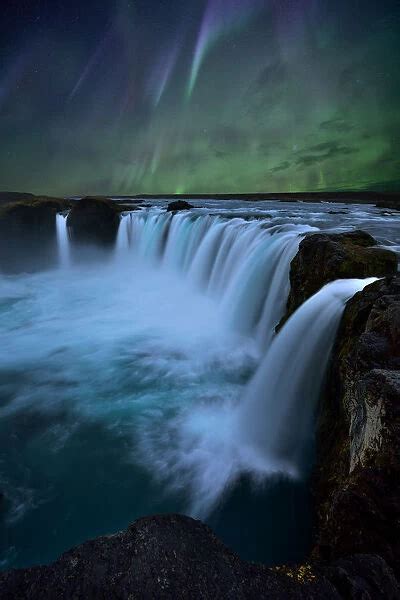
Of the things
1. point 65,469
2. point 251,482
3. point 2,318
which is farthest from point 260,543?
point 2,318

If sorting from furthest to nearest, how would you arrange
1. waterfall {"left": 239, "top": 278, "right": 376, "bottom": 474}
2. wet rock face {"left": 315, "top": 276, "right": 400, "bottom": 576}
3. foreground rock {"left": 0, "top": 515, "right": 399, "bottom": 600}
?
waterfall {"left": 239, "top": 278, "right": 376, "bottom": 474}, wet rock face {"left": 315, "top": 276, "right": 400, "bottom": 576}, foreground rock {"left": 0, "top": 515, "right": 399, "bottom": 600}

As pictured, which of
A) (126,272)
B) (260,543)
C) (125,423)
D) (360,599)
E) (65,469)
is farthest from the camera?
(126,272)

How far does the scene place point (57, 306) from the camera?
45.7ft

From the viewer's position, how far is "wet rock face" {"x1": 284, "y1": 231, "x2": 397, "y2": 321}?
19.0 ft

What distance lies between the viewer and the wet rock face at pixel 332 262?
19.0ft

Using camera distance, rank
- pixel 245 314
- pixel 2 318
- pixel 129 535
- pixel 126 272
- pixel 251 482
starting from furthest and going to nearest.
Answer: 1. pixel 126 272
2. pixel 2 318
3. pixel 245 314
4. pixel 251 482
5. pixel 129 535

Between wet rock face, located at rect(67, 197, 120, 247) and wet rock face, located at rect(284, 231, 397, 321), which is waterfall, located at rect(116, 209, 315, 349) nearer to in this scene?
wet rock face, located at rect(284, 231, 397, 321)

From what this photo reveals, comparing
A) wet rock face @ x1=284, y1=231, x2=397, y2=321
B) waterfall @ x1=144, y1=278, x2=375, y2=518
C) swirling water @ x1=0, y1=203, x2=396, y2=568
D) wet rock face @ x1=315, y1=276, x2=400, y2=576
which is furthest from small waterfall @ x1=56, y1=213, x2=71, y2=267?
wet rock face @ x1=315, y1=276, x2=400, y2=576

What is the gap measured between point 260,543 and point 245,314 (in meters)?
6.67

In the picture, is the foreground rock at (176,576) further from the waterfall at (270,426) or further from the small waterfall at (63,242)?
the small waterfall at (63,242)

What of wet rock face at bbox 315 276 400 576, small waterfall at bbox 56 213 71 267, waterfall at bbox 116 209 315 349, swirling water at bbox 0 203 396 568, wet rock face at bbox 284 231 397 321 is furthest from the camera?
small waterfall at bbox 56 213 71 267

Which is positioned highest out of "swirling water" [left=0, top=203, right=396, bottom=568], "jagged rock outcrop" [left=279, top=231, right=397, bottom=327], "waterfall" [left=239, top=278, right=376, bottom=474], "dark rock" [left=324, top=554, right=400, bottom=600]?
"jagged rock outcrop" [left=279, top=231, right=397, bottom=327]

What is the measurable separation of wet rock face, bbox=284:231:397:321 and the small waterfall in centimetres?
1878

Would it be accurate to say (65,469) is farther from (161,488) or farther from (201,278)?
(201,278)
